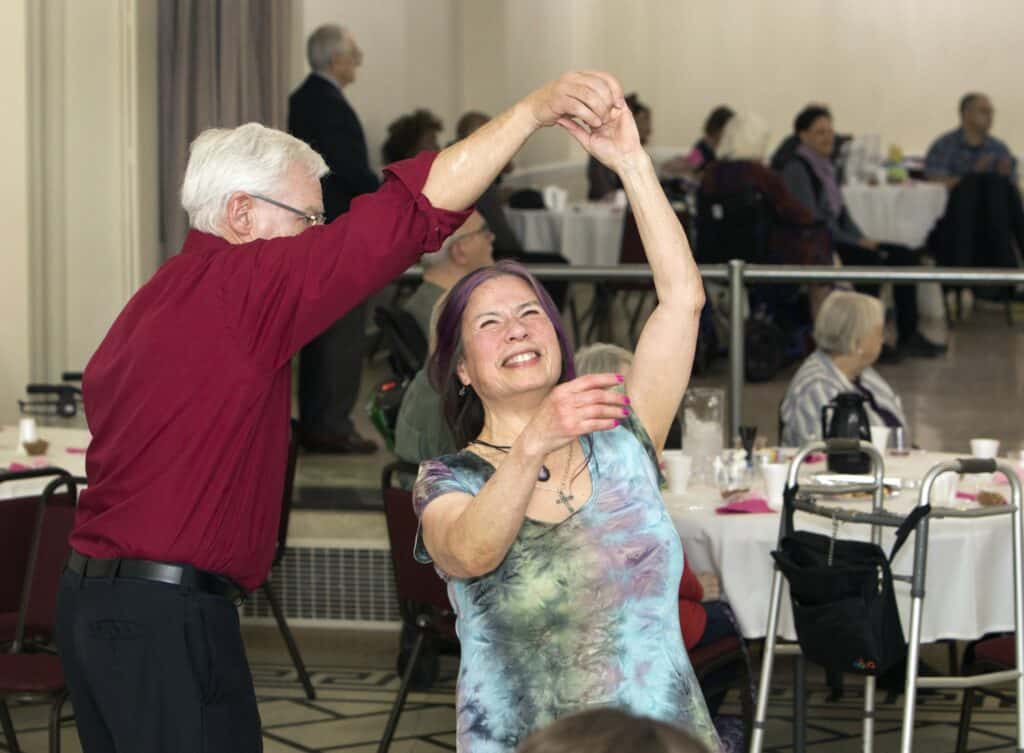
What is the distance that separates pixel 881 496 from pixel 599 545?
1.73 m

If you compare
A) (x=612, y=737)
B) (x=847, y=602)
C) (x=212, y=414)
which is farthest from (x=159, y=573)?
(x=847, y=602)

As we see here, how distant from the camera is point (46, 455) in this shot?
5129 mm

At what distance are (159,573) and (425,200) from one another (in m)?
0.64

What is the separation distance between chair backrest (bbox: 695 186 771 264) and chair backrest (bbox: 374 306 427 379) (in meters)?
4.17

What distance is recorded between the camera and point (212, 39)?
23.2 feet

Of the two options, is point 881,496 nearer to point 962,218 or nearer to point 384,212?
point 384,212

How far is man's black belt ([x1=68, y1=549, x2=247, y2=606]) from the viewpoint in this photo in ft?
7.84

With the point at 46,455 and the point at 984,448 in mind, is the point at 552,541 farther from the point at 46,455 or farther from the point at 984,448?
the point at 46,455

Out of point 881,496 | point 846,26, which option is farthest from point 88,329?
point 846,26

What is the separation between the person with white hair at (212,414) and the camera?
232 cm

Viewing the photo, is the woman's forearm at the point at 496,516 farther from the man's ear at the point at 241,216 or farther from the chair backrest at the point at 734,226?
the chair backrest at the point at 734,226

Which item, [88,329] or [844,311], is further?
[88,329]

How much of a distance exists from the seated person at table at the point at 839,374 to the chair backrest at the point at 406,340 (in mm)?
1208

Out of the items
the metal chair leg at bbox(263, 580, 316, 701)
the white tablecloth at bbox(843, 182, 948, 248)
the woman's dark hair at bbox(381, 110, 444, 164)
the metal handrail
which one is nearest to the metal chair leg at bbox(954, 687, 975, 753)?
the metal handrail
